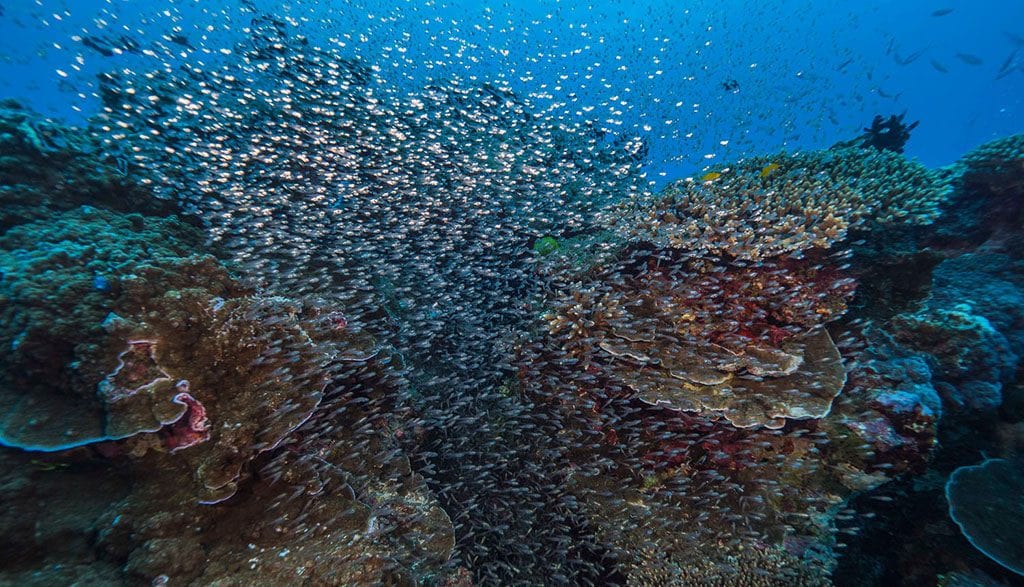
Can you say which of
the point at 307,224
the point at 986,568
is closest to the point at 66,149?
the point at 307,224

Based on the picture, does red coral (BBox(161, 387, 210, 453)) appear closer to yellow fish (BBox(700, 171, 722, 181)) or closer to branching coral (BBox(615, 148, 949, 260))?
branching coral (BBox(615, 148, 949, 260))

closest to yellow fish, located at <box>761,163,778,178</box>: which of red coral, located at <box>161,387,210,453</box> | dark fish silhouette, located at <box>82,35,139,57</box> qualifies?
red coral, located at <box>161,387,210,453</box>

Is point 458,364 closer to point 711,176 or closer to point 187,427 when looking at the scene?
point 187,427

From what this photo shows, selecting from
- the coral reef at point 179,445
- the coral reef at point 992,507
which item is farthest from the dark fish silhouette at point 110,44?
the coral reef at point 992,507

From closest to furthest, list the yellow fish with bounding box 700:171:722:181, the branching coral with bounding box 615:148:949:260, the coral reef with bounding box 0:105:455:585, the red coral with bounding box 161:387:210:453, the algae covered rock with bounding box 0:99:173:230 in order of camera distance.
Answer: the coral reef with bounding box 0:105:455:585, the red coral with bounding box 161:387:210:453, the branching coral with bounding box 615:148:949:260, the algae covered rock with bounding box 0:99:173:230, the yellow fish with bounding box 700:171:722:181

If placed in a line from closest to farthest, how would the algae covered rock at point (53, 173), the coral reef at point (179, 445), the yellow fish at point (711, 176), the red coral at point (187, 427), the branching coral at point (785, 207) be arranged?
the coral reef at point (179, 445), the red coral at point (187, 427), the branching coral at point (785, 207), the algae covered rock at point (53, 173), the yellow fish at point (711, 176)

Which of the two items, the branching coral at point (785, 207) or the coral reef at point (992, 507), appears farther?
the branching coral at point (785, 207)

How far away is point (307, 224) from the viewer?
8469 millimetres

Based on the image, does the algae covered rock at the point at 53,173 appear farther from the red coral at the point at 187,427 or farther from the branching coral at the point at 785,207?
the branching coral at the point at 785,207

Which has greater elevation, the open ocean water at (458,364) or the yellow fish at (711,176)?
the yellow fish at (711,176)

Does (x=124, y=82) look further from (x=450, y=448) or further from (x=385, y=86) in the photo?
(x=450, y=448)

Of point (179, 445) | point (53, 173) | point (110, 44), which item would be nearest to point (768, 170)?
point (179, 445)

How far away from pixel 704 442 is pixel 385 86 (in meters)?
10.8

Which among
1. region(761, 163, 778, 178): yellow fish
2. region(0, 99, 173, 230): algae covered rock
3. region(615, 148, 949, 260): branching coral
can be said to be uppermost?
region(761, 163, 778, 178): yellow fish
